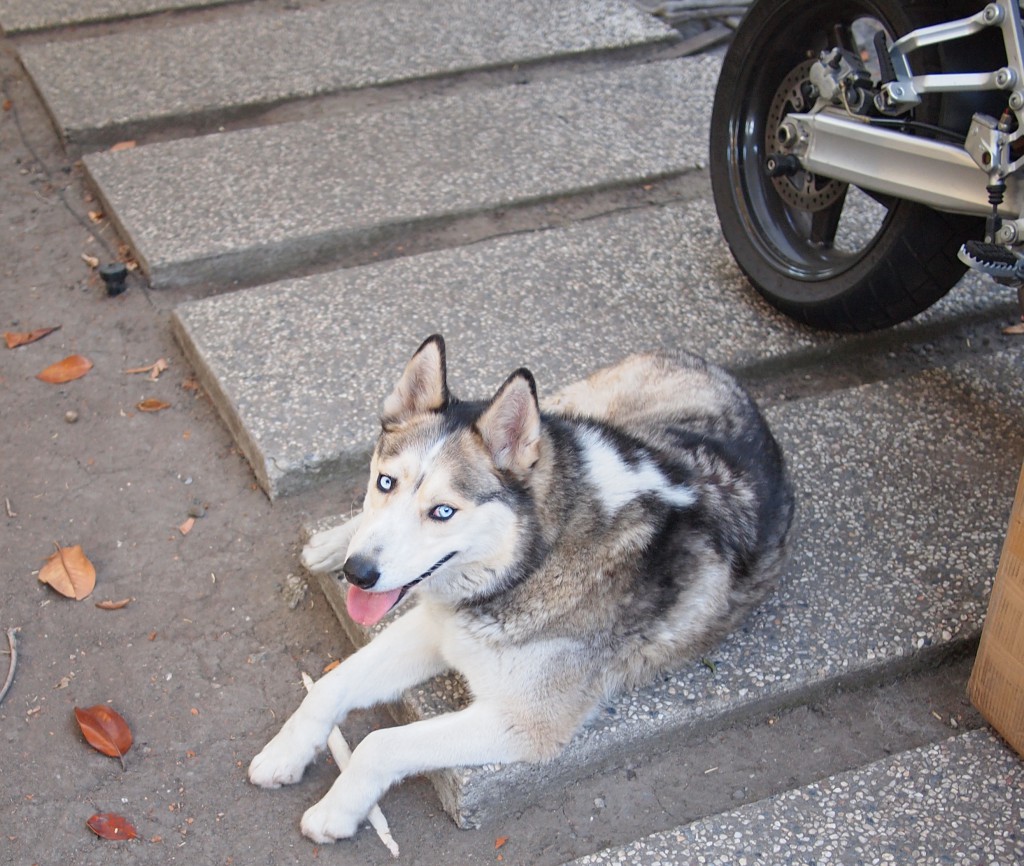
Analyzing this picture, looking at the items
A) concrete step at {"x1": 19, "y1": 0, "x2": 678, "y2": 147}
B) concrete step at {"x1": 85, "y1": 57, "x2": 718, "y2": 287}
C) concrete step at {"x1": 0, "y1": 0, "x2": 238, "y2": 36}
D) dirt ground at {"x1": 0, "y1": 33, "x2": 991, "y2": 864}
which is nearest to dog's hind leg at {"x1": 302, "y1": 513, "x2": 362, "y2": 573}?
dirt ground at {"x1": 0, "y1": 33, "x2": 991, "y2": 864}

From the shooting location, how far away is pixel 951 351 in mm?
4641

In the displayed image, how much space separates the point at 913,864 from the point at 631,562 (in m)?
1.03

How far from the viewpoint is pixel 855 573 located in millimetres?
3570

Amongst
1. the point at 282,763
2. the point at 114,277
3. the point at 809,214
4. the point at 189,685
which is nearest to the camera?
the point at 282,763

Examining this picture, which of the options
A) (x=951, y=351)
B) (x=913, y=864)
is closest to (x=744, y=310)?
(x=951, y=351)

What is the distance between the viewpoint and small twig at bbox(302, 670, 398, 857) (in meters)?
2.97

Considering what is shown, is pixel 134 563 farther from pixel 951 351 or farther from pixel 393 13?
pixel 393 13

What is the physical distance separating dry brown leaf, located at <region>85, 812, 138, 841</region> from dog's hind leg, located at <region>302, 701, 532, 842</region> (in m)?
0.46

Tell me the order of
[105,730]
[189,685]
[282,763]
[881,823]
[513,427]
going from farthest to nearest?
[189,685]
[105,730]
[282,763]
[881,823]
[513,427]

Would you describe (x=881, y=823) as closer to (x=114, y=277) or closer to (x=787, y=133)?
(x=787, y=133)

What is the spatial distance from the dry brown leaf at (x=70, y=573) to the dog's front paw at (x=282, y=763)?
967 millimetres

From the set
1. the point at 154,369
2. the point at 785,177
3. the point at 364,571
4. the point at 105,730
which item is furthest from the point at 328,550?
the point at 785,177

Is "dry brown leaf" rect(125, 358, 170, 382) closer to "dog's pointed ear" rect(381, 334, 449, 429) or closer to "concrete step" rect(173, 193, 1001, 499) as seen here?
"concrete step" rect(173, 193, 1001, 499)

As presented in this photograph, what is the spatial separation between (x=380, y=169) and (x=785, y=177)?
2.05 metres
